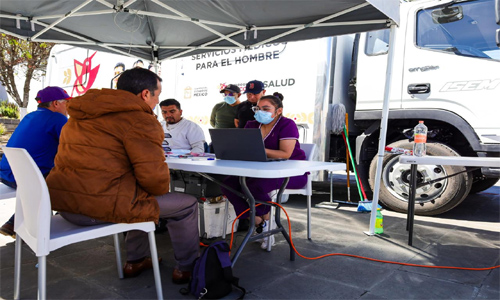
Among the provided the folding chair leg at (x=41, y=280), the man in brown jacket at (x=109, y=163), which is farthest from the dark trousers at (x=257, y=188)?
the folding chair leg at (x=41, y=280)

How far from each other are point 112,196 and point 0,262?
1577 millimetres

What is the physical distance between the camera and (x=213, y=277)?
6.70ft

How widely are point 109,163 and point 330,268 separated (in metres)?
1.70

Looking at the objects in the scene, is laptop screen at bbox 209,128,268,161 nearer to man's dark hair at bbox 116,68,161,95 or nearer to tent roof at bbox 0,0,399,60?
man's dark hair at bbox 116,68,161,95

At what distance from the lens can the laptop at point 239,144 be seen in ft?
7.85

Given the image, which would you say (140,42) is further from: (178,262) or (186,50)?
(178,262)

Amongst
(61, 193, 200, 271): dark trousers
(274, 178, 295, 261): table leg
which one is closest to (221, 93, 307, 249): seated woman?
(274, 178, 295, 261): table leg

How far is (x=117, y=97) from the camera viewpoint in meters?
1.85

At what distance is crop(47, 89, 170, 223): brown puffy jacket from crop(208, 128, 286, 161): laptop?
2.26ft

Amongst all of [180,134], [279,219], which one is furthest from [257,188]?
[180,134]

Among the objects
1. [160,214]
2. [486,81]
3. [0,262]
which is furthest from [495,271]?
[0,262]

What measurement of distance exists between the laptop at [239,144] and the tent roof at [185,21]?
1468mm

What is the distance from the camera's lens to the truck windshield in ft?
12.3

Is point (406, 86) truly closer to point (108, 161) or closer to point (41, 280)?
point (108, 161)
